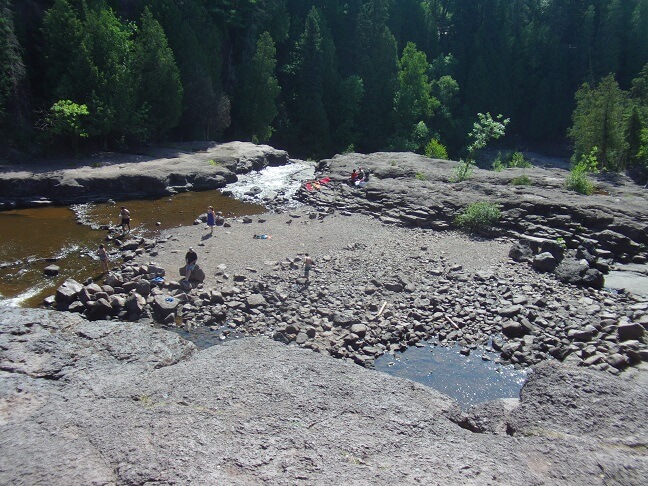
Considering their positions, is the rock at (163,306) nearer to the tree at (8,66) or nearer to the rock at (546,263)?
the rock at (546,263)

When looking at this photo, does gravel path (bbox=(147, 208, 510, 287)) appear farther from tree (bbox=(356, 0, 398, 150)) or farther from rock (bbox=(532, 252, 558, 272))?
tree (bbox=(356, 0, 398, 150))

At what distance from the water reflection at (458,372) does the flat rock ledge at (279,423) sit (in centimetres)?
265

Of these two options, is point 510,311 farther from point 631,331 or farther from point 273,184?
point 273,184

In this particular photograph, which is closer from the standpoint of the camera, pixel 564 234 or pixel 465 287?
pixel 465 287

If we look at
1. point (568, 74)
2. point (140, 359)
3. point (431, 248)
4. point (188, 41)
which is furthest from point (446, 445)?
point (568, 74)

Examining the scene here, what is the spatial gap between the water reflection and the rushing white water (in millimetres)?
15799

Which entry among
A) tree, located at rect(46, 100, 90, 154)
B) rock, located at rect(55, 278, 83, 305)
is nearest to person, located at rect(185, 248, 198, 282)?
rock, located at rect(55, 278, 83, 305)

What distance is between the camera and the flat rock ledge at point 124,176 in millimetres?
25969

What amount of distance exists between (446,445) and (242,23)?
4889 cm

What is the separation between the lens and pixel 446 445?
8133mm

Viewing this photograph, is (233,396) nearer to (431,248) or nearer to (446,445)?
(446,445)

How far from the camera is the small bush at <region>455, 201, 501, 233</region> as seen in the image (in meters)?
23.1

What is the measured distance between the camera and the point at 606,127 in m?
36.8

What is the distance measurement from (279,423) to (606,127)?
38.0m
